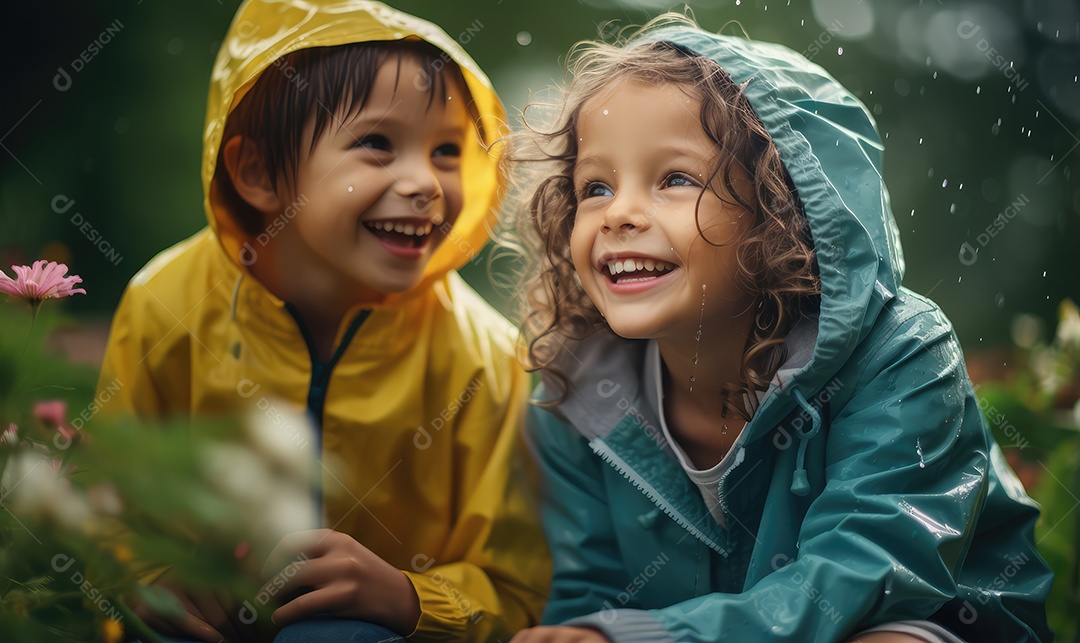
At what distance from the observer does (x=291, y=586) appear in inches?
50.9

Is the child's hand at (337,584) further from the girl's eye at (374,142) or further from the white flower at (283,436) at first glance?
the girl's eye at (374,142)

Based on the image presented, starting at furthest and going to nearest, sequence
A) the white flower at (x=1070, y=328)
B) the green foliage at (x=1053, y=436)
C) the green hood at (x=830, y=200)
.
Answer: the white flower at (x=1070, y=328) → the green foliage at (x=1053, y=436) → the green hood at (x=830, y=200)

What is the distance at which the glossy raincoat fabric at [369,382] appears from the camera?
146cm

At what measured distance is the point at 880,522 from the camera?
1133 millimetres

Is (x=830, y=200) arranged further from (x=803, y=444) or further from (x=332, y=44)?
(x=332, y=44)

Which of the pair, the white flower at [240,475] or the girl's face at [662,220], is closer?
the white flower at [240,475]

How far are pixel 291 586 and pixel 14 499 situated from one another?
1.26 feet

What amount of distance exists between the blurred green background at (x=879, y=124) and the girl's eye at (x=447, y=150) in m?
0.83

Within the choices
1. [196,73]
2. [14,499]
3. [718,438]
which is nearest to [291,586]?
[14,499]

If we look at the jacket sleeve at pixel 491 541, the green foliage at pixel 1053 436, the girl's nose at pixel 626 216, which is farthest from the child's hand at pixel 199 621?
the green foliage at pixel 1053 436

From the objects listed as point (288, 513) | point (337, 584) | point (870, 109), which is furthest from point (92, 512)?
point (870, 109)

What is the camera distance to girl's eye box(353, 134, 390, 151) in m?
1.40

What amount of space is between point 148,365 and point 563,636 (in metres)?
0.75

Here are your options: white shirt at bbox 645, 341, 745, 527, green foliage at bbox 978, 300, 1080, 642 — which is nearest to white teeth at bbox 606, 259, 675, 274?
white shirt at bbox 645, 341, 745, 527
